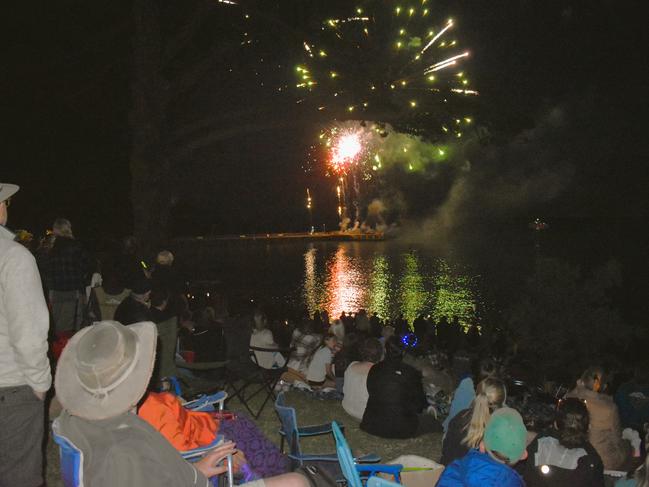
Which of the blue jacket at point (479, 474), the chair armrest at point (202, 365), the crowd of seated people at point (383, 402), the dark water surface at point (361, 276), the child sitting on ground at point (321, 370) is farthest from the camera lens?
the dark water surface at point (361, 276)

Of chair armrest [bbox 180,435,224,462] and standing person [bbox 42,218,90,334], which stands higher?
standing person [bbox 42,218,90,334]

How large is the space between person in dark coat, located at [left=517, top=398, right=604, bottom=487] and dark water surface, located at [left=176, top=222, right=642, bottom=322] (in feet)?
63.0

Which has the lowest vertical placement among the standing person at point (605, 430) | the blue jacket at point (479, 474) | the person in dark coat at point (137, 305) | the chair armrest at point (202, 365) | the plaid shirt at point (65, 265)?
the standing person at point (605, 430)

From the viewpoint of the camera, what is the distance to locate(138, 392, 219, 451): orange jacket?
3313 millimetres

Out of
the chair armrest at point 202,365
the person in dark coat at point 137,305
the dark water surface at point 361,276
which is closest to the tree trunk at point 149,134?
the chair armrest at point 202,365

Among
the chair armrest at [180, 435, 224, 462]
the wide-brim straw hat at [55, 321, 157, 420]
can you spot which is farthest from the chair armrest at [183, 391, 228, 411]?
the wide-brim straw hat at [55, 321, 157, 420]

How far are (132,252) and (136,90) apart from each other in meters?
4.03

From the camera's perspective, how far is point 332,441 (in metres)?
5.77

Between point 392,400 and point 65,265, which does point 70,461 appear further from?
point 65,265

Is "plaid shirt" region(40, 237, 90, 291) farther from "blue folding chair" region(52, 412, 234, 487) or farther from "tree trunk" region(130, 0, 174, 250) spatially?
"blue folding chair" region(52, 412, 234, 487)

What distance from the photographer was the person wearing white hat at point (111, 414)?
2172 mm

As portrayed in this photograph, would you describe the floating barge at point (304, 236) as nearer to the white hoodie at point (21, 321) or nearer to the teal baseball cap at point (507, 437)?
the white hoodie at point (21, 321)

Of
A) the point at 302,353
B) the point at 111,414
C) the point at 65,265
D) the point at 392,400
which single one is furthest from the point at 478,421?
the point at 65,265

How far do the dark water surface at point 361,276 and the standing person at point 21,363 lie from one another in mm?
19822
